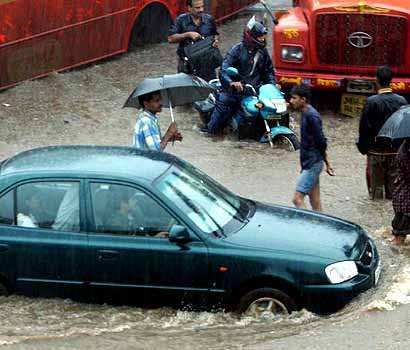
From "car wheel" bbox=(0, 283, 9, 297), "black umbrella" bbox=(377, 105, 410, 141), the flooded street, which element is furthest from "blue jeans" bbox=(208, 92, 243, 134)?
"car wheel" bbox=(0, 283, 9, 297)

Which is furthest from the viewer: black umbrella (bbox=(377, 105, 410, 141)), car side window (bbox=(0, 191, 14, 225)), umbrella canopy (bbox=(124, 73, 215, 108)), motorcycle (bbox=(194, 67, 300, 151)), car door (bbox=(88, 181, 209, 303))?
motorcycle (bbox=(194, 67, 300, 151))

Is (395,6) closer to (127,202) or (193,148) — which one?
(193,148)

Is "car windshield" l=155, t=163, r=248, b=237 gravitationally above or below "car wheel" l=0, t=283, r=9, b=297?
above

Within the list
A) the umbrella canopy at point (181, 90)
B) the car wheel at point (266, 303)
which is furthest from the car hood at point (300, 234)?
the umbrella canopy at point (181, 90)

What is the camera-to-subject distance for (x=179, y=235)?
8070mm

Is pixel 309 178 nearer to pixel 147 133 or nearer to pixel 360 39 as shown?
pixel 147 133

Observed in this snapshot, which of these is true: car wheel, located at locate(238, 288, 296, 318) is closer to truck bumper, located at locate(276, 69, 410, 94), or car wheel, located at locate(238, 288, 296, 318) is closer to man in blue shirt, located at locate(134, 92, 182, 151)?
man in blue shirt, located at locate(134, 92, 182, 151)

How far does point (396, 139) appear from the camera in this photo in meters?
9.91

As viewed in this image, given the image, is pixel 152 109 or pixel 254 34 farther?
pixel 254 34

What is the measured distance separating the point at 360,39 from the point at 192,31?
256cm

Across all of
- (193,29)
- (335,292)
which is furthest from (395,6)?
(335,292)

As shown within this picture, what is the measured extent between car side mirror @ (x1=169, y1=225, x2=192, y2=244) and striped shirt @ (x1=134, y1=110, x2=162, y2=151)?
71.6 inches

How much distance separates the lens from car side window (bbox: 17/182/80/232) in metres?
8.38

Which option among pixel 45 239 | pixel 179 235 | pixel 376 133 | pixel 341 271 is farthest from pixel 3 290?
pixel 376 133
